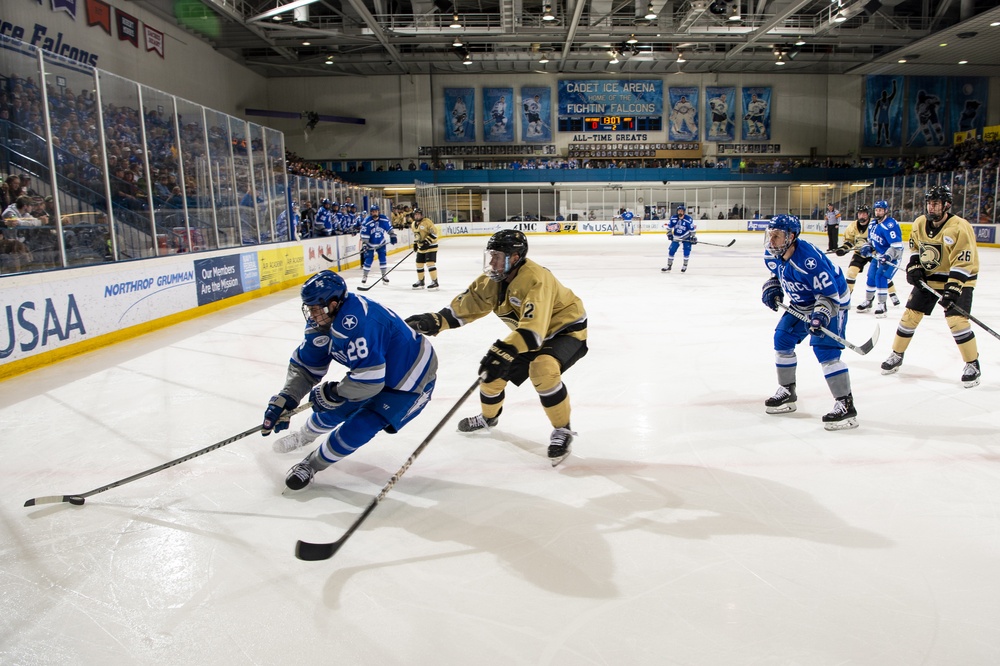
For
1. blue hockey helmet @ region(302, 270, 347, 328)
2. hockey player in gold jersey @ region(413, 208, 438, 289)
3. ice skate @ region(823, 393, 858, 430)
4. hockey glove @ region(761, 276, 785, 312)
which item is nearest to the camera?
blue hockey helmet @ region(302, 270, 347, 328)

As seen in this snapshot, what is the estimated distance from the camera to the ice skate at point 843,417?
3.72m

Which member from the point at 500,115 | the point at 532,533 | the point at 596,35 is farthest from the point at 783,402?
the point at 500,115

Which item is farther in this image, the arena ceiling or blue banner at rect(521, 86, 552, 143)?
blue banner at rect(521, 86, 552, 143)

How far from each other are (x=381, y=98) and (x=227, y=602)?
105 feet

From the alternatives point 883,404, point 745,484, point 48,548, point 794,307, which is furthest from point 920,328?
point 48,548

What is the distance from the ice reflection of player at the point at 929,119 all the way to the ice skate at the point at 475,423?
3546cm

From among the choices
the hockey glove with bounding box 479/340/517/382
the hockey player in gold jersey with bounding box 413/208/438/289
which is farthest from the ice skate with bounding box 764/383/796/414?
the hockey player in gold jersey with bounding box 413/208/438/289

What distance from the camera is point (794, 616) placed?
6.56ft

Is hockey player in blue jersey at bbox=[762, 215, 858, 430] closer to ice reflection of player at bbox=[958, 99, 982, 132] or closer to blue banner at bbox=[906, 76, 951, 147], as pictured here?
blue banner at bbox=[906, 76, 951, 147]

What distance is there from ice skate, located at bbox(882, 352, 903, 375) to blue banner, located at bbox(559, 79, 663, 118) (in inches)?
1126

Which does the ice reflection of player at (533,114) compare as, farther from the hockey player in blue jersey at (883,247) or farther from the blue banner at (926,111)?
the hockey player in blue jersey at (883,247)

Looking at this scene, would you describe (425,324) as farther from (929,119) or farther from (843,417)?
(929,119)

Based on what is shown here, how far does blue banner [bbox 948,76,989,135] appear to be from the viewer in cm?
3089

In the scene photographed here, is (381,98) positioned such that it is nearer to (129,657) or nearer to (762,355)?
(762,355)
